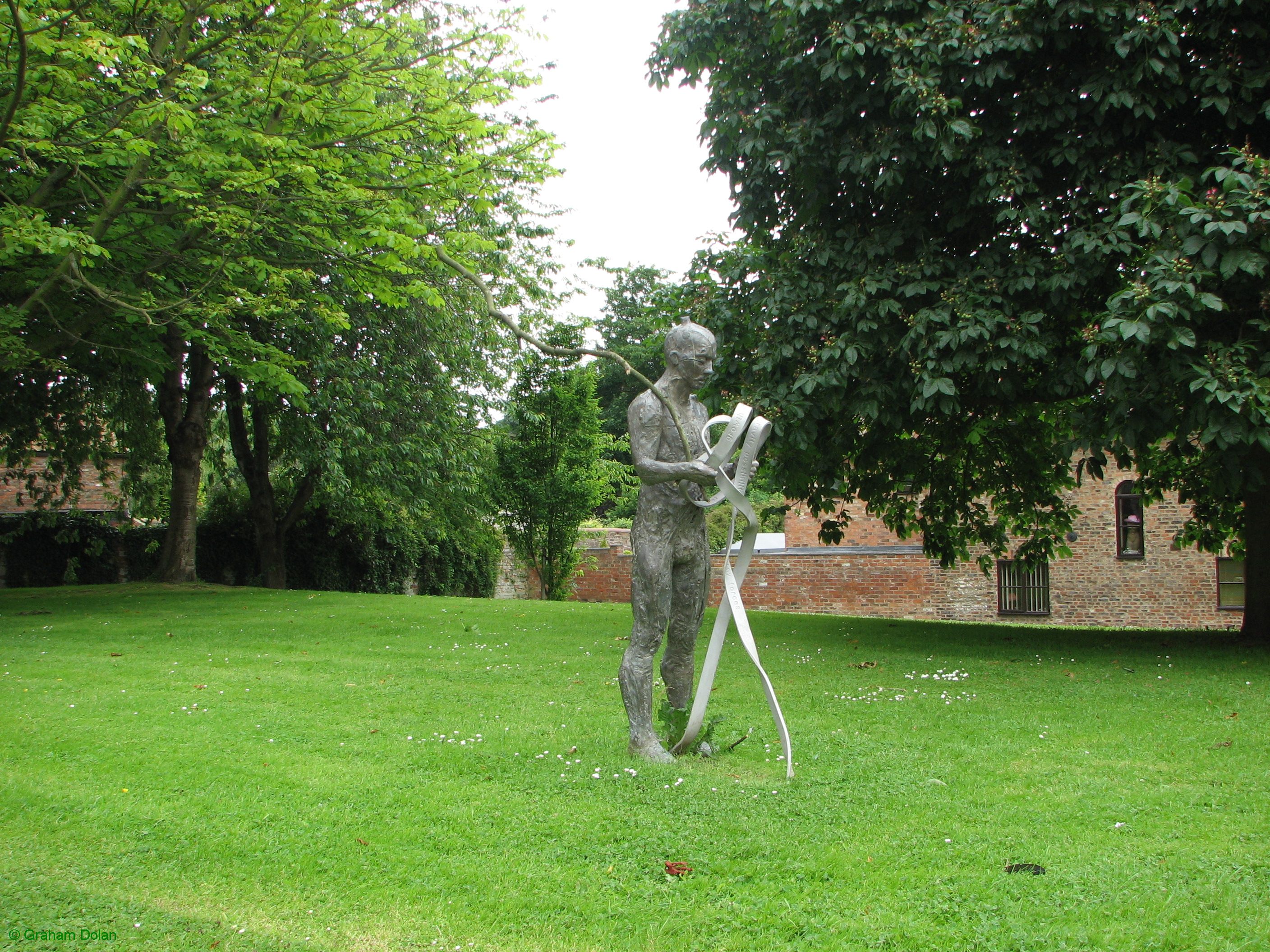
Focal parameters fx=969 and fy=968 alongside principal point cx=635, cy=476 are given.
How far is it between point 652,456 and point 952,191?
6.88 metres

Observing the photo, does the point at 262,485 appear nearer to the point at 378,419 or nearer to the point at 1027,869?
the point at 378,419

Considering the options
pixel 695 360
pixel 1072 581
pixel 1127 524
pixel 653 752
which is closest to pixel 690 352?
pixel 695 360

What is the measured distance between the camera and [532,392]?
2319cm

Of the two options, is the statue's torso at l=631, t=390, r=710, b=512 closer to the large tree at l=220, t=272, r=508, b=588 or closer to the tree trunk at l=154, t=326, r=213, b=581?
the large tree at l=220, t=272, r=508, b=588

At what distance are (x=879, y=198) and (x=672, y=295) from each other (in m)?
3.28

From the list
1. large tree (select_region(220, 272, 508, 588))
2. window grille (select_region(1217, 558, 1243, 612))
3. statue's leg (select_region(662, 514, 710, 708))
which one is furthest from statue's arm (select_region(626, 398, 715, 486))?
window grille (select_region(1217, 558, 1243, 612))

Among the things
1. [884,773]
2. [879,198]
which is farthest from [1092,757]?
[879,198]

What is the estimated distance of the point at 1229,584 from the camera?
85.8 feet

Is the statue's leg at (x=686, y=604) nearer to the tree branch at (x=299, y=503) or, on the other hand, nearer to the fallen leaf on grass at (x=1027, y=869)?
the fallen leaf on grass at (x=1027, y=869)

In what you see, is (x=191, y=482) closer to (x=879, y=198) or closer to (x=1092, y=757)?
(x=879, y=198)

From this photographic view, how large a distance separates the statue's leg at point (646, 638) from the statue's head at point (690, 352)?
1103 mm

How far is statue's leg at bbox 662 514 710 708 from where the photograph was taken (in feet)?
20.7

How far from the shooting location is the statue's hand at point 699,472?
Answer: 586cm

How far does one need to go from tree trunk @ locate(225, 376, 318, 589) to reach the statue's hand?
49.8 feet
